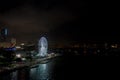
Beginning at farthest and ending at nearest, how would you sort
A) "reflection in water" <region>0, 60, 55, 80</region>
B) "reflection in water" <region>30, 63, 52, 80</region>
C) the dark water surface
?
"reflection in water" <region>30, 63, 52, 80</region> < the dark water surface < "reflection in water" <region>0, 60, 55, 80</region>

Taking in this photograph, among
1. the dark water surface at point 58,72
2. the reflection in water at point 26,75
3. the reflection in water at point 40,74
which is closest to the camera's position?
the reflection in water at point 26,75

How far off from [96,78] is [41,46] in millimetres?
58135

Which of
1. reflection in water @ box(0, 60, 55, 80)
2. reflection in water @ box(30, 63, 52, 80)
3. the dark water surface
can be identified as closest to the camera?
reflection in water @ box(0, 60, 55, 80)

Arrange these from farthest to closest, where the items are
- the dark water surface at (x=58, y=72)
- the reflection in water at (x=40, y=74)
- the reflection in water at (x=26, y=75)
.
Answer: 1. the reflection in water at (x=40, y=74)
2. the dark water surface at (x=58, y=72)
3. the reflection in water at (x=26, y=75)

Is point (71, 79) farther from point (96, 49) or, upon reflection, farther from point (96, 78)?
point (96, 49)

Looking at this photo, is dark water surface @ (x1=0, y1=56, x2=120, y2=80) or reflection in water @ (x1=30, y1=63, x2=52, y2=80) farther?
reflection in water @ (x1=30, y1=63, x2=52, y2=80)

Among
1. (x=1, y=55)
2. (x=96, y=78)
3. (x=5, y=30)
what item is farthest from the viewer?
(x=5, y=30)

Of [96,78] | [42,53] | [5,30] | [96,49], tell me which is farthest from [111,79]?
[96,49]

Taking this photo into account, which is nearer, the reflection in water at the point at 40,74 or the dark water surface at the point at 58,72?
the dark water surface at the point at 58,72

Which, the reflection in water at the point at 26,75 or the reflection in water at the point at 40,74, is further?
the reflection in water at the point at 40,74

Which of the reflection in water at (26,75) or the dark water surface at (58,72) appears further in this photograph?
the dark water surface at (58,72)

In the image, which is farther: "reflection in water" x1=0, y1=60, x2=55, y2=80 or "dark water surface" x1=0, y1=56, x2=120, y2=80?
"dark water surface" x1=0, y1=56, x2=120, y2=80

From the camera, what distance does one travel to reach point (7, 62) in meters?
59.9

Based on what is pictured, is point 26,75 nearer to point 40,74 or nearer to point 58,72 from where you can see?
point 40,74
